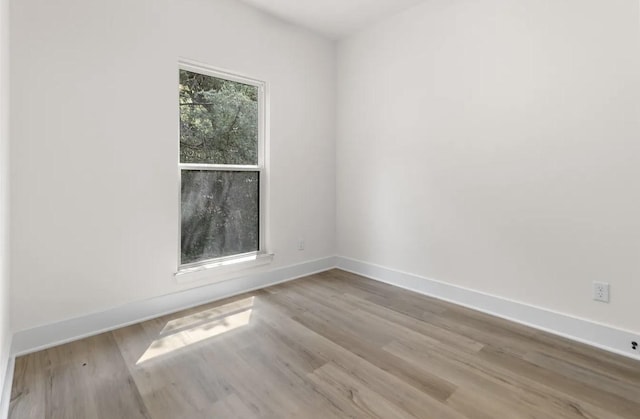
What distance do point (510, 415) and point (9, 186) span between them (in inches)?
118

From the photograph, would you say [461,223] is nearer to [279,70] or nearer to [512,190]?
[512,190]

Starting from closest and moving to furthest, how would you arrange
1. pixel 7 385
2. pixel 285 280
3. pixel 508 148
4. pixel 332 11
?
pixel 7 385 → pixel 508 148 → pixel 332 11 → pixel 285 280

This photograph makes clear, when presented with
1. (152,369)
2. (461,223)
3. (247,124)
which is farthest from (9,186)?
(461,223)

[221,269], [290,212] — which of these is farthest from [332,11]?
[221,269]

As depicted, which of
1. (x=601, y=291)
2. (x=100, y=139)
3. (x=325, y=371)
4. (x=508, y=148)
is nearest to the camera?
(x=325, y=371)

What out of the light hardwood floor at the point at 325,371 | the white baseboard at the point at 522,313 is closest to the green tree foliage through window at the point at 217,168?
the light hardwood floor at the point at 325,371

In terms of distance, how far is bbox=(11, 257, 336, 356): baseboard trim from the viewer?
2045mm

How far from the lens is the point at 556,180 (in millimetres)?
2266

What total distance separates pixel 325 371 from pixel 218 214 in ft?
5.69

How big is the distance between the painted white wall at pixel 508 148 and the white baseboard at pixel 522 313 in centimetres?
6

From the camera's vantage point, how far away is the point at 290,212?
3.49 meters

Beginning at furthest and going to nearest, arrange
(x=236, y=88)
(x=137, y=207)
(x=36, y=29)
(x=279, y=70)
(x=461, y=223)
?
1. (x=279, y=70)
2. (x=236, y=88)
3. (x=461, y=223)
4. (x=137, y=207)
5. (x=36, y=29)

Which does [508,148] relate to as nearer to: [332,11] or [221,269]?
[332,11]

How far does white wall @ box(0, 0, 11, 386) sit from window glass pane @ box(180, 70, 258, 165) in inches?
42.3
